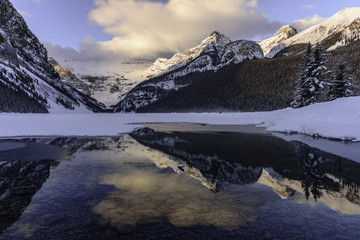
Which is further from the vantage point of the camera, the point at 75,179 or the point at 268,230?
the point at 75,179

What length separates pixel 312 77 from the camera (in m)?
49.2

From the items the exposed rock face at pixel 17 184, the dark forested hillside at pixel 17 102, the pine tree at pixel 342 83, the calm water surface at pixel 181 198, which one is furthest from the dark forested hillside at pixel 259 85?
the exposed rock face at pixel 17 184

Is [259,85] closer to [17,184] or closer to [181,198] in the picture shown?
[181,198]

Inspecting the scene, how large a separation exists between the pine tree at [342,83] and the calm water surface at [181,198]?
38.1m

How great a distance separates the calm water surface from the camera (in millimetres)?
6484

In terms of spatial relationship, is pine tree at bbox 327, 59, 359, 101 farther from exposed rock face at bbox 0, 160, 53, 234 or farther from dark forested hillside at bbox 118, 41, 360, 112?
dark forested hillside at bbox 118, 41, 360, 112

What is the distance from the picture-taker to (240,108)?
457 ft

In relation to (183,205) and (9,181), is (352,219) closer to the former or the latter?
(183,205)

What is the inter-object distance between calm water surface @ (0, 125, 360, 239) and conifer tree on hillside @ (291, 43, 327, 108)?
3840 centimetres

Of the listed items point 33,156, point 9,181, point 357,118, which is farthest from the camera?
point 357,118

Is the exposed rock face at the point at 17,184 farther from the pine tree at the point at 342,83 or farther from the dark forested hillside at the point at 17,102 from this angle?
the dark forested hillside at the point at 17,102

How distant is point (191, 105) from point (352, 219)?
193 meters

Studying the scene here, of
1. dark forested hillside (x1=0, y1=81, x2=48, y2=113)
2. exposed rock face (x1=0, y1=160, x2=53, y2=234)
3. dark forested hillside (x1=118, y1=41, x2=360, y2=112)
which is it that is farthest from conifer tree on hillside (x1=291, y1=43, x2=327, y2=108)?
dark forested hillside (x1=0, y1=81, x2=48, y2=113)

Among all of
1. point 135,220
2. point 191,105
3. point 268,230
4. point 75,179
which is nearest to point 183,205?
point 135,220
